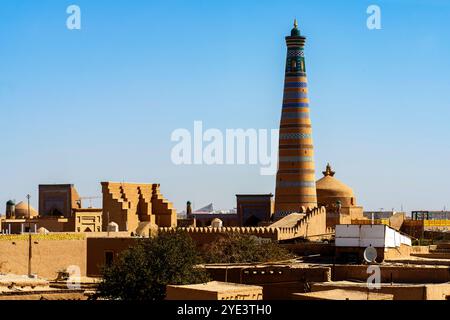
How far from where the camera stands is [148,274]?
27375 mm

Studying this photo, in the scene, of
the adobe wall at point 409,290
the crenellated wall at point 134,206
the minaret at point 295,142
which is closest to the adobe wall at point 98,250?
the crenellated wall at point 134,206

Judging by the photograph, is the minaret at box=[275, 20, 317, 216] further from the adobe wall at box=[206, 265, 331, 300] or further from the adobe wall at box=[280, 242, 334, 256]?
the adobe wall at box=[206, 265, 331, 300]

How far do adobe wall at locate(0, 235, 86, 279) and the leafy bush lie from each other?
5910 millimetres

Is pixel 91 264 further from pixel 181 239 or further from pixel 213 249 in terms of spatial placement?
pixel 181 239

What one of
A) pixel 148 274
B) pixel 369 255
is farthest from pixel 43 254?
pixel 369 255

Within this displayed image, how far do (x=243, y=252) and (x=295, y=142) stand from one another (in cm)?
2157

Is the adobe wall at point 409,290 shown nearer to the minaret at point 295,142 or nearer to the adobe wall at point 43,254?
the adobe wall at point 43,254

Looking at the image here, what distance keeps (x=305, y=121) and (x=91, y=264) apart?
20.2m

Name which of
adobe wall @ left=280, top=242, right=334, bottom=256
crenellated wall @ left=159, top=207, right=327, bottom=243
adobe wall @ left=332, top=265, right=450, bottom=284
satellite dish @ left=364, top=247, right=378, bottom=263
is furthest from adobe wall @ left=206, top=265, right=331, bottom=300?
crenellated wall @ left=159, top=207, right=327, bottom=243

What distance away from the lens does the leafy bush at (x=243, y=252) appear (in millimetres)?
34562

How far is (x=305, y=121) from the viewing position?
56125mm

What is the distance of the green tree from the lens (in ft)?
89.1

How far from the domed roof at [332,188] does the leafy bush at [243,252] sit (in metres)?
23.2
